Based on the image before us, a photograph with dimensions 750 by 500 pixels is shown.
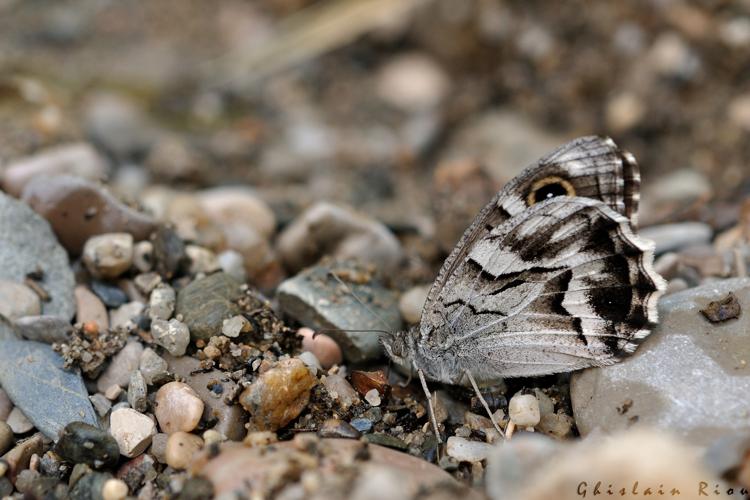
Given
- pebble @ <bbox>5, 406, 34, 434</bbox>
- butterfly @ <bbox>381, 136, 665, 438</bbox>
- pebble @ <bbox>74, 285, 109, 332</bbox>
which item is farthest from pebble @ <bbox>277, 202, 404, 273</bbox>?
pebble @ <bbox>5, 406, 34, 434</bbox>

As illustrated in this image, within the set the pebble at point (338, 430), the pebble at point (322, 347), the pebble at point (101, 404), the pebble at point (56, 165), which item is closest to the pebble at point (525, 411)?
the pebble at point (338, 430)

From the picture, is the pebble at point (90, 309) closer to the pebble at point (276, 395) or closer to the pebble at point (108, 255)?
the pebble at point (108, 255)

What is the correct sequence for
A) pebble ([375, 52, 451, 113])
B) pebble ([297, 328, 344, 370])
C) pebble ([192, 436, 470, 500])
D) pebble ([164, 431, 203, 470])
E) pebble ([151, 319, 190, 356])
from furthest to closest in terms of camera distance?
pebble ([375, 52, 451, 113]) < pebble ([297, 328, 344, 370]) < pebble ([151, 319, 190, 356]) < pebble ([164, 431, 203, 470]) < pebble ([192, 436, 470, 500])

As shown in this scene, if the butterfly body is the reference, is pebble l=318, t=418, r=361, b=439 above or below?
below

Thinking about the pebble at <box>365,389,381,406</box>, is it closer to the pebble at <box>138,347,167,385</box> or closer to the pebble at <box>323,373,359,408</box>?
the pebble at <box>323,373,359,408</box>

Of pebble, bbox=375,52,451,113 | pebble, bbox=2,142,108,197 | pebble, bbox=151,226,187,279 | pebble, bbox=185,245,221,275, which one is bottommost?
pebble, bbox=185,245,221,275

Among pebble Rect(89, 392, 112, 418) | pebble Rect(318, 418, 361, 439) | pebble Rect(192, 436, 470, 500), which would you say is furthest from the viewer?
pebble Rect(89, 392, 112, 418)

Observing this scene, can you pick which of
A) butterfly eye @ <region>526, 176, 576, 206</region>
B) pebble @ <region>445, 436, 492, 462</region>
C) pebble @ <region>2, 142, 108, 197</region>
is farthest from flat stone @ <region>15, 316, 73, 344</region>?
butterfly eye @ <region>526, 176, 576, 206</region>

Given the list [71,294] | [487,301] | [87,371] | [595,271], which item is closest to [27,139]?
[71,294]

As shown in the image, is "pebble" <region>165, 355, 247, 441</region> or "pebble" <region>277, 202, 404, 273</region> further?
"pebble" <region>277, 202, 404, 273</region>
